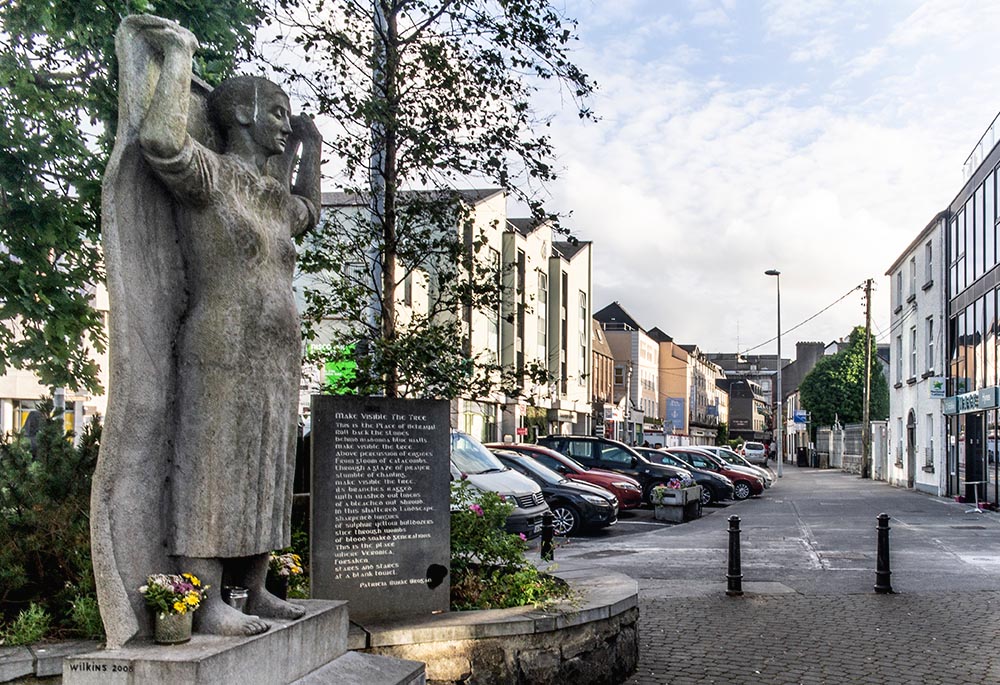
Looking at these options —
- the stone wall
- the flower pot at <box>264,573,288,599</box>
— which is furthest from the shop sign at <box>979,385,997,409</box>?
the flower pot at <box>264,573,288,599</box>

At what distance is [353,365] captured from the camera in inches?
353

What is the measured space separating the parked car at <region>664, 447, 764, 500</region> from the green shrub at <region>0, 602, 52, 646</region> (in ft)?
90.1

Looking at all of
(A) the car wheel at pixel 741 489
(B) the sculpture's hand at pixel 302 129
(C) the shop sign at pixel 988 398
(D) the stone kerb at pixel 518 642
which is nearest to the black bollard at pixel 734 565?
(D) the stone kerb at pixel 518 642

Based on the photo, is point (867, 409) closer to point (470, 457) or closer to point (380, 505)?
point (470, 457)

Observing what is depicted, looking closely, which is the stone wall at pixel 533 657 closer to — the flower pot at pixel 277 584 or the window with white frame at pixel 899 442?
the flower pot at pixel 277 584

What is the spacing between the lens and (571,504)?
18.5 metres

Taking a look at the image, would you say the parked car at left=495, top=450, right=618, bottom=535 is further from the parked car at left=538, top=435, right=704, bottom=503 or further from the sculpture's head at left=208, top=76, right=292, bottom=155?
the sculpture's head at left=208, top=76, right=292, bottom=155

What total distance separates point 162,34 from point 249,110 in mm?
651

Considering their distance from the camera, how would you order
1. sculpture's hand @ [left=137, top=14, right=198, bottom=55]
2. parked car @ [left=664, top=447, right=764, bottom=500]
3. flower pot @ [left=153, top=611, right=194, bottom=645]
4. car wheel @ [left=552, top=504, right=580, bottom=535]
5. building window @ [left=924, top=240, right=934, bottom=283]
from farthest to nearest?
building window @ [left=924, top=240, right=934, bottom=283] < parked car @ [left=664, top=447, right=764, bottom=500] < car wheel @ [left=552, top=504, right=580, bottom=535] < sculpture's hand @ [left=137, top=14, right=198, bottom=55] < flower pot @ [left=153, top=611, right=194, bottom=645]

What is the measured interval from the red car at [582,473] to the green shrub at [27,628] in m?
15.6

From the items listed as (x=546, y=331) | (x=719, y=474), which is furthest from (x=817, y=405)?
(x=719, y=474)

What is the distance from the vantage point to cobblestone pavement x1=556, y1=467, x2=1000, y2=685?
8.00 meters

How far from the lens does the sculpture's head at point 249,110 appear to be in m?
4.79

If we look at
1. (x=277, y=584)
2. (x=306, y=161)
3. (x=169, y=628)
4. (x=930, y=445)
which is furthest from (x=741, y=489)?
(x=169, y=628)
